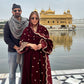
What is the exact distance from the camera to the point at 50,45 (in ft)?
4.73

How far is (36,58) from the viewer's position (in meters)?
1.41

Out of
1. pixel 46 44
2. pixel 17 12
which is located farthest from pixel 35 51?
pixel 17 12

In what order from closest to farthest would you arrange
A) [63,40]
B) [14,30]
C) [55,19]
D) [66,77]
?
[14,30], [66,77], [63,40], [55,19]

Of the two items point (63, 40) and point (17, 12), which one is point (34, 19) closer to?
point (17, 12)

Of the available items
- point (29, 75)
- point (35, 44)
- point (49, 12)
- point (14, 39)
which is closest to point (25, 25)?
point (14, 39)

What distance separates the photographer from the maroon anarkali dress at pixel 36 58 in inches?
55.6

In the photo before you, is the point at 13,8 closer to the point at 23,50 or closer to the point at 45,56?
the point at 23,50

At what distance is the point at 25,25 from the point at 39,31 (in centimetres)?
21

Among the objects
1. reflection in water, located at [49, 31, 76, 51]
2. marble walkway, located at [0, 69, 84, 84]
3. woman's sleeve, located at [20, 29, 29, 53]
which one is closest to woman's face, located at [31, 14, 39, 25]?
woman's sleeve, located at [20, 29, 29, 53]

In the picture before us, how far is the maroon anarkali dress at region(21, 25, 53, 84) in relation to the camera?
1.41 metres

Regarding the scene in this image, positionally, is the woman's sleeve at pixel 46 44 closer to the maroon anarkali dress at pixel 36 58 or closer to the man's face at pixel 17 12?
the maroon anarkali dress at pixel 36 58

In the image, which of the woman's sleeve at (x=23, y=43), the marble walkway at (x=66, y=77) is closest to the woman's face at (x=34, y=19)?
the woman's sleeve at (x=23, y=43)

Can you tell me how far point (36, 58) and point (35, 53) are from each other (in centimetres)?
5

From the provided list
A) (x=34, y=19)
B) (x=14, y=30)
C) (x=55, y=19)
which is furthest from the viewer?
(x=55, y=19)
